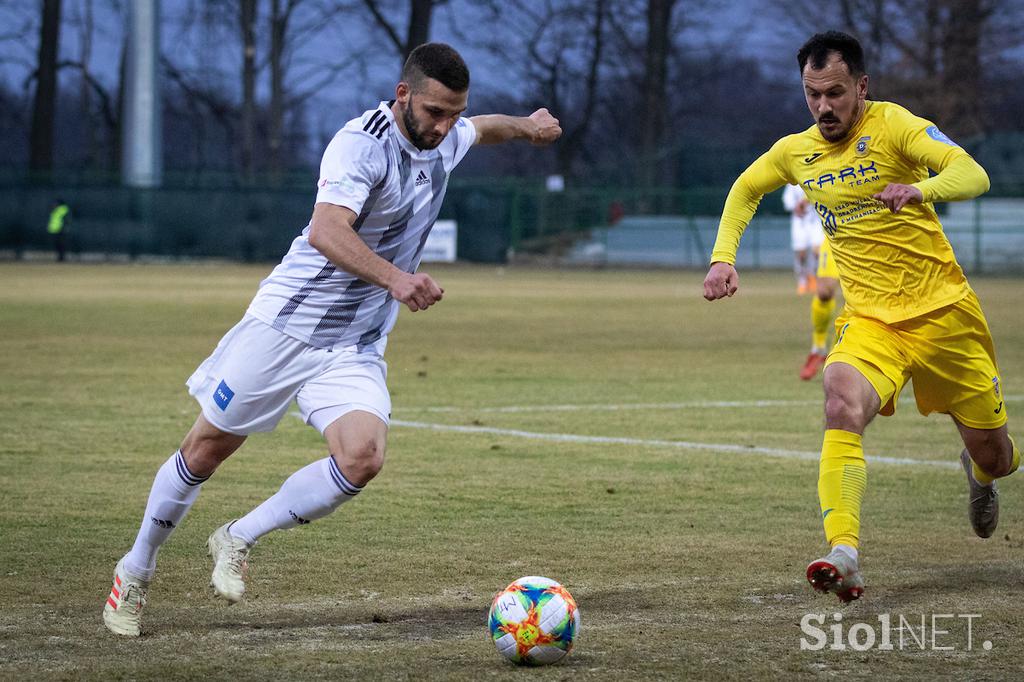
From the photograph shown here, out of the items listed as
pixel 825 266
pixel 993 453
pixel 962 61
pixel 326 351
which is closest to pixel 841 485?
pixel 993 453

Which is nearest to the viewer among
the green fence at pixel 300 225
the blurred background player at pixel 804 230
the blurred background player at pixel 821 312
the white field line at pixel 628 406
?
the white field line at pixel 628 406

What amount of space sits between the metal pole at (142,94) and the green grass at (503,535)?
25.0 metres

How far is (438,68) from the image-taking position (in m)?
5.43

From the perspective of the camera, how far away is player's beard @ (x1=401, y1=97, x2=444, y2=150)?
5.53 metres

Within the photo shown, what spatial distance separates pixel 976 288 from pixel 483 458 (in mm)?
24961

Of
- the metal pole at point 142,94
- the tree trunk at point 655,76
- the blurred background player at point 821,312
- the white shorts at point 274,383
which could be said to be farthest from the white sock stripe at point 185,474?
the tree trunk at point 655,76

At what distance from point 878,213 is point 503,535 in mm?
2168

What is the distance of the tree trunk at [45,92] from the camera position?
190 feet

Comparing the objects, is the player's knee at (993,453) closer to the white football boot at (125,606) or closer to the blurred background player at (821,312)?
the white football boot at (125,606)

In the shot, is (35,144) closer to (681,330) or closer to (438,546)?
(681,330)

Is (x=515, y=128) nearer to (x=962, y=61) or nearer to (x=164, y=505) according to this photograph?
(x=164, y=505)

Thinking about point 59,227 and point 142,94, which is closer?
point 142,94

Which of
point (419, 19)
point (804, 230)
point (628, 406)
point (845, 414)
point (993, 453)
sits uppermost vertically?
point (419, 19)

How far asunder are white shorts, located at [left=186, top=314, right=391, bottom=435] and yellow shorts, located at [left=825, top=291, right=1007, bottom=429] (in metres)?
1.91
